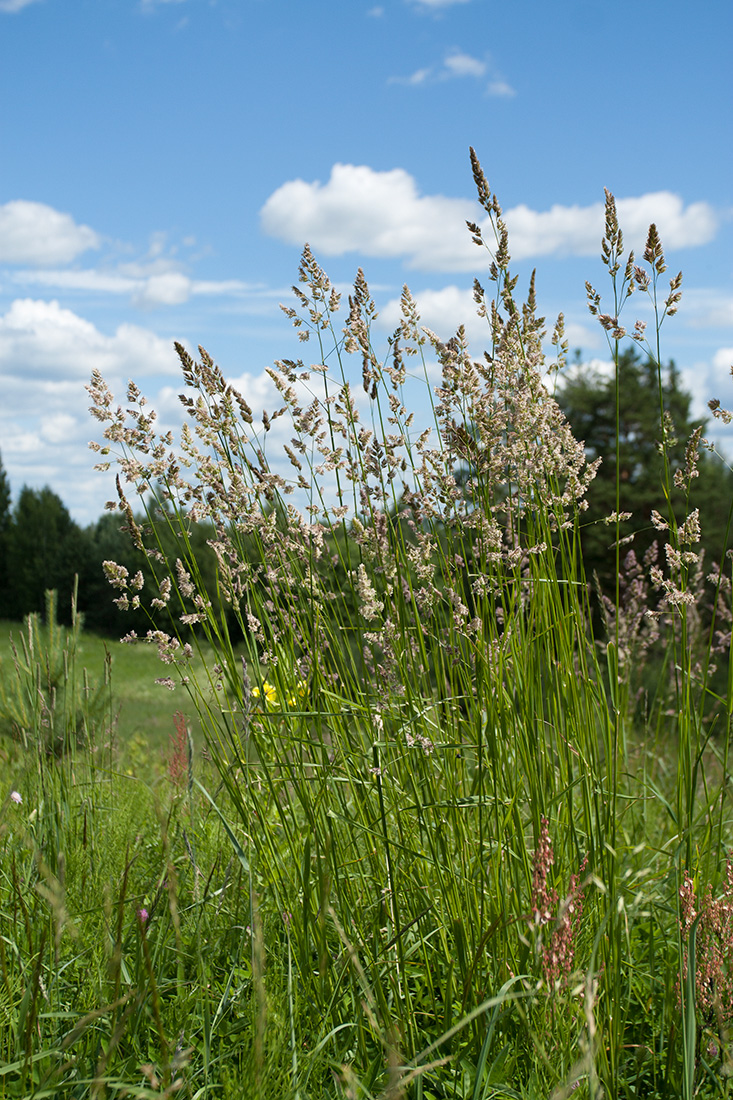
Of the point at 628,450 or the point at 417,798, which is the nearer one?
the point at 417,798

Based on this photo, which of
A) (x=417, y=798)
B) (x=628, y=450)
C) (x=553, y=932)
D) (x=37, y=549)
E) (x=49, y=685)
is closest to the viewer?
(x=553, y=932)

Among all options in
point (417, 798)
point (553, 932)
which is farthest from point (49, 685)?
point (553, 932)

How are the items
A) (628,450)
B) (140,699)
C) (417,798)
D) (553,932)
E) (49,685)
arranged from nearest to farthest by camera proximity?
(553,932) < (417,798) < (49,685) < (628,450) < (140,699)

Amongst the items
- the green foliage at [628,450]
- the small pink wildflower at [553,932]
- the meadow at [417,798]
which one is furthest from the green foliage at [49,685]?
the green foliage at [628,450]

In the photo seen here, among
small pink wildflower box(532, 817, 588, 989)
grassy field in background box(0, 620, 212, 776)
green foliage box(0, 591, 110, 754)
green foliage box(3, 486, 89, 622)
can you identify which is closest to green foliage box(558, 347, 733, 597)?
grassy field in background box(0, 620, 212, 776)

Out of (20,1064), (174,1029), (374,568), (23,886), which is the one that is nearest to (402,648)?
(374,568)

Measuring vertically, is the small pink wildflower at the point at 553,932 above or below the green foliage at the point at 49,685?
below

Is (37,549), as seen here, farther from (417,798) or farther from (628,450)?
(417,798)

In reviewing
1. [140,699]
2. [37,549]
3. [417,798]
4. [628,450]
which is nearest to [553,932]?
[417,798]

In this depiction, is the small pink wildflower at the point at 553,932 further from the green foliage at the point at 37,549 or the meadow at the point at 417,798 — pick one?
the green foliage at the point at 37,549

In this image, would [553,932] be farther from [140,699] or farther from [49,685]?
[140,699]

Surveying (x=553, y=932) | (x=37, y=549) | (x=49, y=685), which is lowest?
(x=553, y=932)

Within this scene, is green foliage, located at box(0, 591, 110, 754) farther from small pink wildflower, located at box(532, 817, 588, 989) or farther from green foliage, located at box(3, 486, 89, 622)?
green foliage, located at box(3, 486, 89, 622)

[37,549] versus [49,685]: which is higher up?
[37,549]
